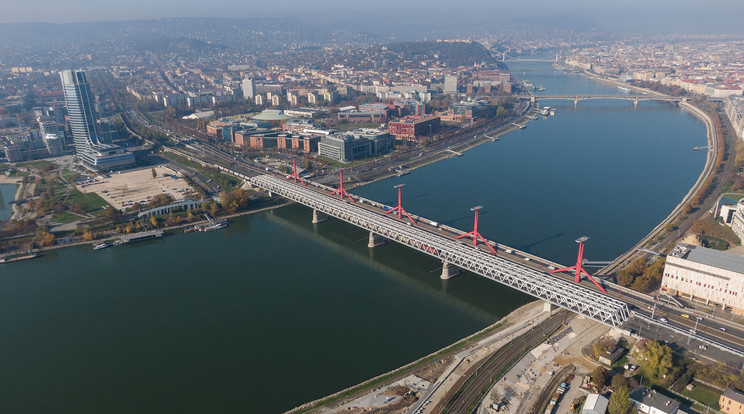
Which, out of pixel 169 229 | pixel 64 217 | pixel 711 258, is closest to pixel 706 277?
pixel 711 258

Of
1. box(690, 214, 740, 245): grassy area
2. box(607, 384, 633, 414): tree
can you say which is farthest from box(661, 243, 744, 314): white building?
box(607, 384, 633, 414): tree

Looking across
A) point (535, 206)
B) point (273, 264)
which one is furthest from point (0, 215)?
point (535, 206)

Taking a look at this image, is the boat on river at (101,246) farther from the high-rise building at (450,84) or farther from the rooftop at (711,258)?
the high-rise building at (450,84)

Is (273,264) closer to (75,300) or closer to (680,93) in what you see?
(75,300)

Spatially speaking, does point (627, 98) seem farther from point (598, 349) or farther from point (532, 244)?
point (598, 349)

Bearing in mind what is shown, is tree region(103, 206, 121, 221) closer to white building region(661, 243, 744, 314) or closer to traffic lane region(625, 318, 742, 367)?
traffic lane region(625, 318, 742, 367)

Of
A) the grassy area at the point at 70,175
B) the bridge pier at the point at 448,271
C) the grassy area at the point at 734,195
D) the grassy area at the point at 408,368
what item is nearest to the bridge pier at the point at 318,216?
the bridge pier at the point at 448,271
